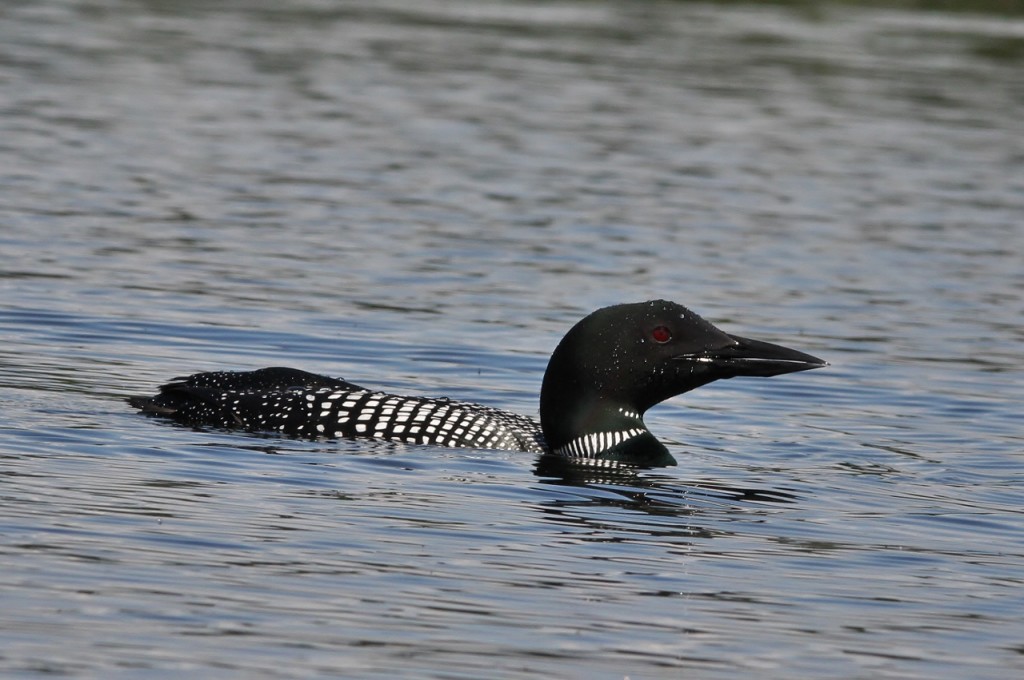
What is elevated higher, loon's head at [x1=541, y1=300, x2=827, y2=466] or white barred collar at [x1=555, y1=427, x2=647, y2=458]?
loon's head at [x1=541, y1=300, x2=827, y2=466]

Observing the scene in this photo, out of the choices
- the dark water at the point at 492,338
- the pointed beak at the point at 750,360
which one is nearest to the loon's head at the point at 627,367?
the pointed beak at the point at 750,360

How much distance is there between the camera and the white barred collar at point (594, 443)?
8.47 metres

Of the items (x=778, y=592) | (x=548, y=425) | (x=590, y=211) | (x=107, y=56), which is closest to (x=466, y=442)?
(x=548, y=425)

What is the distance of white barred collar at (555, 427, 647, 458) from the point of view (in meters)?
8.47

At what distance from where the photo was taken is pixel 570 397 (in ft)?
27.8

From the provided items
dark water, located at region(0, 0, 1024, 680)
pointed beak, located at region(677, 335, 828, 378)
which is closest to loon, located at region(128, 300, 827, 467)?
pointed beak, located at region(677, 335, 828, 378)

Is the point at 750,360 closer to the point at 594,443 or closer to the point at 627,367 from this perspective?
the point at 627,367

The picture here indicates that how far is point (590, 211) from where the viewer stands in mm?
15312

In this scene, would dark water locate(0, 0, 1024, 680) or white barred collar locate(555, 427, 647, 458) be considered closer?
dark water locate(0, 0, 1024, 680)

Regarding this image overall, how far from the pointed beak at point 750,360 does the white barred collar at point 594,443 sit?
0.38 m

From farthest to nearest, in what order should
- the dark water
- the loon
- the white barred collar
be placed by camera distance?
1. the white barred collar
2. the loon
3. the dark water

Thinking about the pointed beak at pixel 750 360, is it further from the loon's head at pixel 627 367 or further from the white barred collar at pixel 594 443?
the white barred collar at pixel 594 443

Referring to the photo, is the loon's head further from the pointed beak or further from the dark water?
the dark water

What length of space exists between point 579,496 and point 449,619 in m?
2.05
